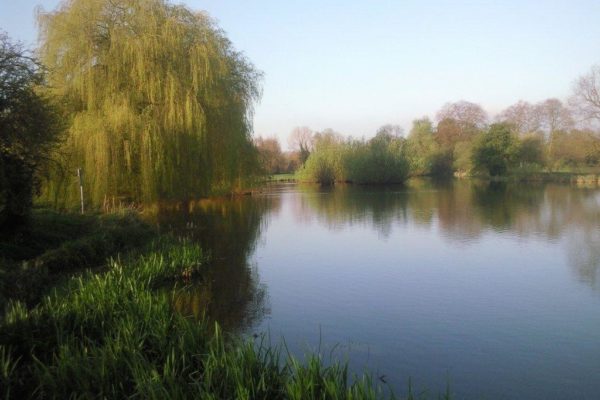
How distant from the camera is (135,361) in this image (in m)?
4.58

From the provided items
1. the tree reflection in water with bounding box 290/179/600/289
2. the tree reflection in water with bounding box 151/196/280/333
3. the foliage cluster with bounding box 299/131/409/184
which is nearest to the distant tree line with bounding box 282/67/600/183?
the foliage cluster with bounding box 299/131/409/184

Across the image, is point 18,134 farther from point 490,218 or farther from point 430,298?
point 490,218

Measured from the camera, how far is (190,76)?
19.6 m

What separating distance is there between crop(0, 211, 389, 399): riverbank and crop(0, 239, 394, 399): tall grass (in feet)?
0.03

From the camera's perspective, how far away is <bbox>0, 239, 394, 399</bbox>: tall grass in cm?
420

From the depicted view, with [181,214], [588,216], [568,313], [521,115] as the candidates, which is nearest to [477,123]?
[521,115]

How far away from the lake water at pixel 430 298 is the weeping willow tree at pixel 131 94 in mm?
2276

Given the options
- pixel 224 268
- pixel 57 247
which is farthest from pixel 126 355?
pixel 224 268

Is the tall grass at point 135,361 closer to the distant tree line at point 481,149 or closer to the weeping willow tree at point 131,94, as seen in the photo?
the weeping willow tree at point 131,94

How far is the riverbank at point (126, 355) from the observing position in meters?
4.23

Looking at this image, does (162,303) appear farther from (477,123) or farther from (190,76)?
(477,123)

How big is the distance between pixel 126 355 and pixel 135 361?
1.80ft

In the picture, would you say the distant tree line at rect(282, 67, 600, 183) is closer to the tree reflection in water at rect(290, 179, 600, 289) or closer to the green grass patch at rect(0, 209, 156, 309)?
the tree reflection in water at rect(290, 179, 600, 289)

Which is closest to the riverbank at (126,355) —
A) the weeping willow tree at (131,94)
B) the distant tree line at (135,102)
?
the distant tree line at (135,102)
